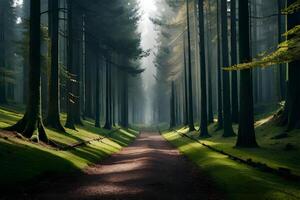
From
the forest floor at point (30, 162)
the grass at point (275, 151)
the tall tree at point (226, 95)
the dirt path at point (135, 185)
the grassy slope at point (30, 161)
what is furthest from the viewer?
the tall tree at point (226, 95)

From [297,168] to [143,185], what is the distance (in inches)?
227

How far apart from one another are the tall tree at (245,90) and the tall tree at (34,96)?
10.0 m

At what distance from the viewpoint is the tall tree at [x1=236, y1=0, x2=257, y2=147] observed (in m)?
22.2

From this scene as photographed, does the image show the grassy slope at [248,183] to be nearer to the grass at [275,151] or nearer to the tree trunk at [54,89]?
the grass at [275,151]

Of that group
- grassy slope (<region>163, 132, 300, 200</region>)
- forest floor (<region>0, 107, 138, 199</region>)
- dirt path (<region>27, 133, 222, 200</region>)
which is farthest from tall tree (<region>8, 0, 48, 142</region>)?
grassy slope (<region>163, 132, 300, 200</region>)

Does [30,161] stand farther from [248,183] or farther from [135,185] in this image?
[248,183]

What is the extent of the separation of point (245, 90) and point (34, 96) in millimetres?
10863

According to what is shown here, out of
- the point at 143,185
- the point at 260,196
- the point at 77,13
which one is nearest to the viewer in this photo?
the point at 260,196

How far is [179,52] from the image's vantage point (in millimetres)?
60812

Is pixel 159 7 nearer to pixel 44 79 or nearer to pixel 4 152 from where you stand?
pixel 44 79

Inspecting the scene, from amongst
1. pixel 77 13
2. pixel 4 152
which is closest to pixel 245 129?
pixel 4 152

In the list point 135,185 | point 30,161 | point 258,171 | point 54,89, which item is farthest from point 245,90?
point 54,89

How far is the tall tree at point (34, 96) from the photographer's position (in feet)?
66.5

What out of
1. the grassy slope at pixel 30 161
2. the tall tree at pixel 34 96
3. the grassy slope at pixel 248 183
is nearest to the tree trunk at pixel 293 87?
the grassy slope at pixel 248 183
